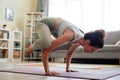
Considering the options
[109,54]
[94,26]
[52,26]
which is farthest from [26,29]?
[52,26]

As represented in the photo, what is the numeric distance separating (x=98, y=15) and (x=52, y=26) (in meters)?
4.14

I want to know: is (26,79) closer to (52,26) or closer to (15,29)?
(52,26)

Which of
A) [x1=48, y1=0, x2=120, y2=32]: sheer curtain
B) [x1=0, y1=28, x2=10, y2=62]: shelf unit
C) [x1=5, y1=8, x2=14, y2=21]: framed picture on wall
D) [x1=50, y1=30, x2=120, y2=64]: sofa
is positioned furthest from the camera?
[x1=5, y1=8, x2=14, y2=21]: framed picture on wall

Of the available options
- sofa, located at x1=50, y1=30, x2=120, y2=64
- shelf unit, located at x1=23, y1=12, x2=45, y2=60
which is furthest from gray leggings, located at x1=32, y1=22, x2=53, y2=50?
shelf unit, located at x1=23, y1=12, x2=45, y2=60

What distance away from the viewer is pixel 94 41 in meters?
2.09

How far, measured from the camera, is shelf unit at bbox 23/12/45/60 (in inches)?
278

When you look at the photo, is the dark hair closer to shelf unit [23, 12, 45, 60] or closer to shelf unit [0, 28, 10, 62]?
shelf unit [0, 28, 10, 62]

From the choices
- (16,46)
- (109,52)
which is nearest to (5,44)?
(16,46)

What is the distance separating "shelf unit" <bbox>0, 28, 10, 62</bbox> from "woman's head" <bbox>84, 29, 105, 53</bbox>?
4751mm

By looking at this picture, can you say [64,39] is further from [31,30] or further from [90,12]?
[31,30]

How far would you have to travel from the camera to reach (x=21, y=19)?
7.42 metres

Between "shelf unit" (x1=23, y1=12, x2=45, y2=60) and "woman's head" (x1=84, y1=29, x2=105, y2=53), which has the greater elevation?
"shelf unit" (x1=23, y1=12, x2=45, y2=60)

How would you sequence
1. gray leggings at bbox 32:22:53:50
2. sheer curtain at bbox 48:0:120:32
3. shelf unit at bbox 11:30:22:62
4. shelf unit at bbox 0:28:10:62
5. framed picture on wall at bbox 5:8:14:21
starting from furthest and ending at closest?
framed picture on wall at bbox 5:8:14:21 → shelf unit at bbox 11:30:22:62 → shelf unit at bbox 0:28:10:62 → sheer curtain at bbox 48:0:120:32 → gray leggings at bbox 32:22:53:50

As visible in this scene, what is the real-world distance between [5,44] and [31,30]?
0.99 meters
